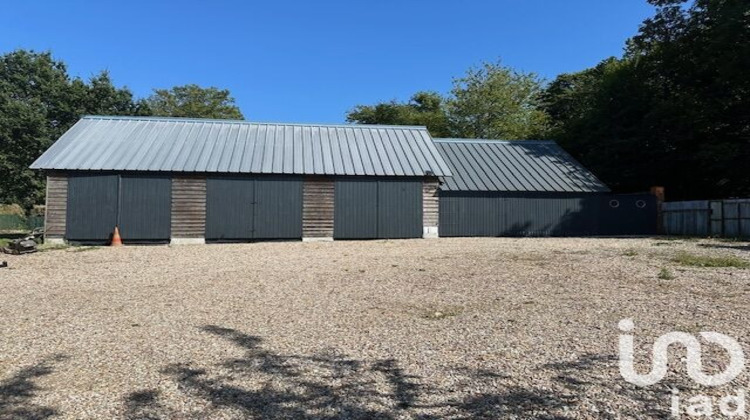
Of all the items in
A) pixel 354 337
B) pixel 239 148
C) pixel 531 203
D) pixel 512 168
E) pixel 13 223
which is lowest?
pixel 354 337

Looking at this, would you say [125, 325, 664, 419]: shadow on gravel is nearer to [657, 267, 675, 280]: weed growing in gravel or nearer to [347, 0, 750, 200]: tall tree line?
[657, 267, 675, 280]: weed growing in gravel

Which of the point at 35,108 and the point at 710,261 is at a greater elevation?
the point at 35,108

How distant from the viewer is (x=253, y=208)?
1953 centimetres

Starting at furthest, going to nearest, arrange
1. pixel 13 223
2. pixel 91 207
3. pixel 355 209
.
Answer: pixel 13 223, pixel 355 209, pixel 91 207

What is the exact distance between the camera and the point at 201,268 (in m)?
11.8

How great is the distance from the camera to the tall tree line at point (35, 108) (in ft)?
115

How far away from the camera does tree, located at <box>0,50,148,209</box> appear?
3509cm

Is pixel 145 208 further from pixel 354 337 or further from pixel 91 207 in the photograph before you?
pixel 354 337

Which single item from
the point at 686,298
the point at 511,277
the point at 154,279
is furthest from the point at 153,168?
the point at 686,298

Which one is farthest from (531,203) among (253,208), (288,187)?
(253,208)

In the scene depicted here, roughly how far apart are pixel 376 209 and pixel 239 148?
6.16 metres

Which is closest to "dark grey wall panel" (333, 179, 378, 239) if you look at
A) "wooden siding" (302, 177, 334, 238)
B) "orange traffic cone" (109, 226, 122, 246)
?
"wooden siding" (302, 177, 334, 238)

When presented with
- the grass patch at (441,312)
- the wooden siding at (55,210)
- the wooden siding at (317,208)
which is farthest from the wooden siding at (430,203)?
the grass patch at (441,312)

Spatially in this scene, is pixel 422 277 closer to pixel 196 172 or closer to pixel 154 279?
pixel 154 279
